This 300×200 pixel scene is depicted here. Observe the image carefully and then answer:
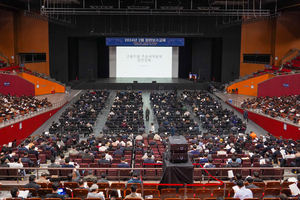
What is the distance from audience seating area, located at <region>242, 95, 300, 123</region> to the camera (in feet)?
63.2

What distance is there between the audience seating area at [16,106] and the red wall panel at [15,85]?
257 centimetres

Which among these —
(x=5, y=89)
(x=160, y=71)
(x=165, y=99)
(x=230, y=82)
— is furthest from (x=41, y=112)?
(x=230, y=82)

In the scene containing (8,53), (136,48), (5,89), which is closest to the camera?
(5,89)

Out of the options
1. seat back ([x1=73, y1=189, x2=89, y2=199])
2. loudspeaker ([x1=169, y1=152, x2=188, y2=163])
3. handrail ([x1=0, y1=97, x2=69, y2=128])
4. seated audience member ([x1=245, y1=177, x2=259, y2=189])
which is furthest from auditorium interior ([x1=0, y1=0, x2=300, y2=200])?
seat back ([x1=73, y1=189, x2=89, y2=199])

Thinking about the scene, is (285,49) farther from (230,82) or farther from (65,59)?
(65,59)

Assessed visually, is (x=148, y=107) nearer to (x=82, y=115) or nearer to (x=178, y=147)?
(x=82, y=115)

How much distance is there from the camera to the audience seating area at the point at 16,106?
1802 cm

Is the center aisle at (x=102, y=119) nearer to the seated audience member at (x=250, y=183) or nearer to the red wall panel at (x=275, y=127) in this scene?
the red wall panel at (x=275, y=127)

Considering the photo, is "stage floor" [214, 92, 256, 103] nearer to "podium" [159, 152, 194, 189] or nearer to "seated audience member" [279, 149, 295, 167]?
"seated audience member" [279, 149, 295, 167]

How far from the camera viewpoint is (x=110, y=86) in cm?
3350

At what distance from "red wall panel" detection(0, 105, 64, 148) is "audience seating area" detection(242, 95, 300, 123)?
14.7 m

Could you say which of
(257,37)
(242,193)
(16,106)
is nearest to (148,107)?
(16,106)

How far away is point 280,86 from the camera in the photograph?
27.2 metres

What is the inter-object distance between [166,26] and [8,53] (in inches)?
628
